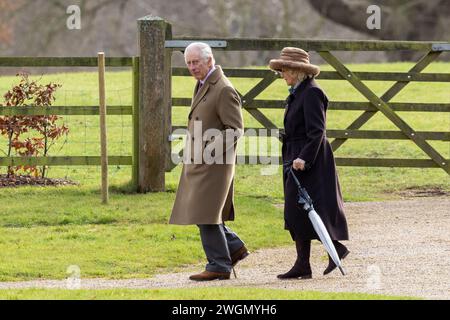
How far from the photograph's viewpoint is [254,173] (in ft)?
59.2

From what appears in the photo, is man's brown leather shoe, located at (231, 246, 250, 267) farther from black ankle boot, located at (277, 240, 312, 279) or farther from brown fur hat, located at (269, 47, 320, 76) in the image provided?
brown fur hat, located at (269, 47, 320, 76)

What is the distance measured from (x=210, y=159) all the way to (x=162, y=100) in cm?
472

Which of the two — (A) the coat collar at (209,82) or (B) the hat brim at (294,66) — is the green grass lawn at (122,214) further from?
(B) the hat brim at (294,66)

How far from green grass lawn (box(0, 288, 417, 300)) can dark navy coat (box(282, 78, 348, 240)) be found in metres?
1.21

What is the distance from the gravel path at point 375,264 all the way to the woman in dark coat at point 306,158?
0.35 meters

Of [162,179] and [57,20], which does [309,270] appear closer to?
[162,179]

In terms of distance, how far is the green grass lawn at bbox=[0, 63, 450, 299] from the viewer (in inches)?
451

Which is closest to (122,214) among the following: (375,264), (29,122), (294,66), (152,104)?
(152,104)

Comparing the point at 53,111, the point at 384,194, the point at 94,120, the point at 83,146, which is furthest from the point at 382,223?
the point at 94,120

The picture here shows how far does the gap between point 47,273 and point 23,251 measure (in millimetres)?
943

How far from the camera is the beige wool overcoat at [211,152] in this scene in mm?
10281

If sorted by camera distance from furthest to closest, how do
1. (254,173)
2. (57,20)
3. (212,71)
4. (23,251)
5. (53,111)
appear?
(57,20) < (254,173) < (53,111) < (23,251) < (212,71)

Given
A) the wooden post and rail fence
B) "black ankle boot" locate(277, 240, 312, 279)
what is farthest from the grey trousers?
the wooden post and rail fence

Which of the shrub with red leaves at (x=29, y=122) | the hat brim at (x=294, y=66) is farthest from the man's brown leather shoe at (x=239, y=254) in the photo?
the shrub with red leaves at (x=29, y=122)
